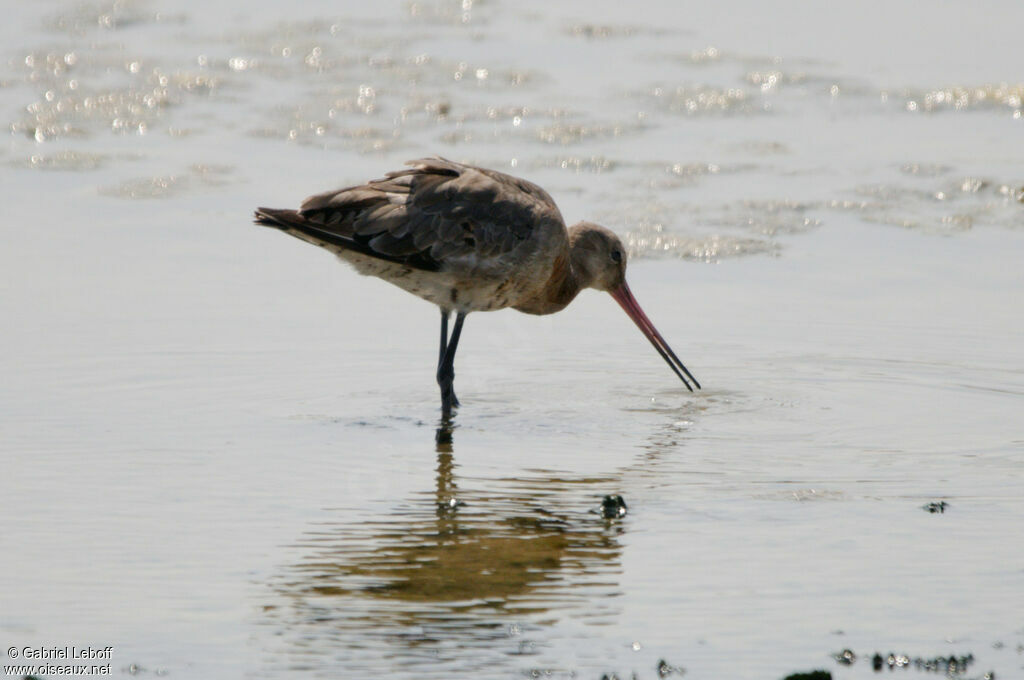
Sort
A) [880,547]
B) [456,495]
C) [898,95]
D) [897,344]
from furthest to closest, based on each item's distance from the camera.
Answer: [898,95]
[897,344]
[456,495]
[880,547]

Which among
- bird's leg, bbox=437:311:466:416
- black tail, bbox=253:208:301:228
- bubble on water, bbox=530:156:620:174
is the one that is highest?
bubble on water, bbox=530:156:620:174

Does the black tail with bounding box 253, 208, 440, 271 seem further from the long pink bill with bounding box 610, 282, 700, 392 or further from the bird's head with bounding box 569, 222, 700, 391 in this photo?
the long pink bill with bounding box 610, 282, 700, 392

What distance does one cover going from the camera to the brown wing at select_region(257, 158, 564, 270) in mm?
7449

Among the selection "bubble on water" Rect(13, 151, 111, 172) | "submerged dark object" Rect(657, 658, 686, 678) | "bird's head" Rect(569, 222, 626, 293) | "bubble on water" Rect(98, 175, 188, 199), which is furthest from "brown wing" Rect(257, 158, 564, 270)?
"bubble on water" Rect(13, 151, 111, 172)

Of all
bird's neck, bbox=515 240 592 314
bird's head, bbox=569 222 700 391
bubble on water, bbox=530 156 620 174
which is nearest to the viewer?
bird's neck, bbox=515 240 592 314

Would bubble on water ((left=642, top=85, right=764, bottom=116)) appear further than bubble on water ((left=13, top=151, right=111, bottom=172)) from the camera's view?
Yes

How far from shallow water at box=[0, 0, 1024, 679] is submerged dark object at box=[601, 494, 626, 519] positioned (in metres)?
0.10

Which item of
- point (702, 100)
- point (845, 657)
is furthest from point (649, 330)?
point (702, 100)

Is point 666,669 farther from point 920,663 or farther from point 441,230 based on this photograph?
point 441,230

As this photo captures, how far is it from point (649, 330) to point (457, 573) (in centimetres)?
295

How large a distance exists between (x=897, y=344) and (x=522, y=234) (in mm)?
2015

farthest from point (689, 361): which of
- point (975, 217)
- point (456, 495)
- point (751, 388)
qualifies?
point (975, 217)

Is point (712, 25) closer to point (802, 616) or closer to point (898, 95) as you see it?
point (898, 95)

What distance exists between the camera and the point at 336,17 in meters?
15.5
